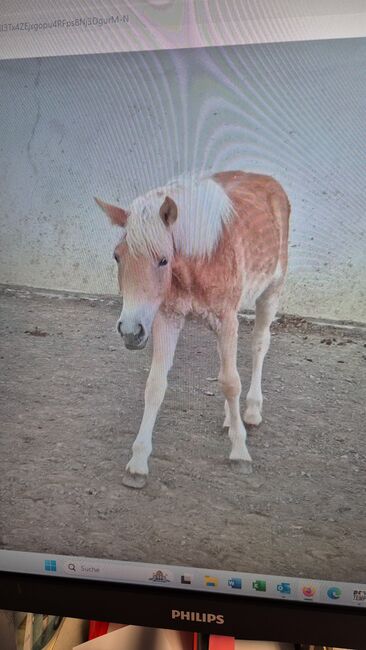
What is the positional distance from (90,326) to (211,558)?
0.31m

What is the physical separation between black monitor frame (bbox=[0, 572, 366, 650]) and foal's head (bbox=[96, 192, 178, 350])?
12.0 inches

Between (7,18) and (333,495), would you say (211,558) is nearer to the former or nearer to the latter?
(333,495)

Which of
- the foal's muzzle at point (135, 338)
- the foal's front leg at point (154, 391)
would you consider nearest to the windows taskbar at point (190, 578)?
the foal's front leg at point (154, 391)

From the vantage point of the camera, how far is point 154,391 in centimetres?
64

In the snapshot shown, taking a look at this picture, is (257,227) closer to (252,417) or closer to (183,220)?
(183,220)

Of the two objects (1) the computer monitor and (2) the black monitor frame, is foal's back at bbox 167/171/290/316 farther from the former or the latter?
(2) the black monitor frame

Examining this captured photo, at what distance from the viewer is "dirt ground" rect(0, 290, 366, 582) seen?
2.00ft

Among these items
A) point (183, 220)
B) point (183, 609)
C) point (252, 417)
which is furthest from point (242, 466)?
point (183, 220)

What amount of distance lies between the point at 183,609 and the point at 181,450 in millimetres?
185

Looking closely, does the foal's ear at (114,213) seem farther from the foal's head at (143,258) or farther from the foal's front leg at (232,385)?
the foal's front leg at (232,385)

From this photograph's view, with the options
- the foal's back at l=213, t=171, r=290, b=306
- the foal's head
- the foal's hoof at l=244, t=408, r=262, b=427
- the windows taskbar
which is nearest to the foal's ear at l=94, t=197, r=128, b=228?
the foal's head

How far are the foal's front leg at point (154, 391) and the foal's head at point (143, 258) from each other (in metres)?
0.02

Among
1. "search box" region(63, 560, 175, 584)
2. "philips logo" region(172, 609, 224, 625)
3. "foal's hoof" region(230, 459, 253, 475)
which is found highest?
"foal's hoof" region(230, 459, 253, 475)

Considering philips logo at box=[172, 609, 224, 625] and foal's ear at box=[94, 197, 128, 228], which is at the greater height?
foal's ear at box=[94, 197, 128, 228]
